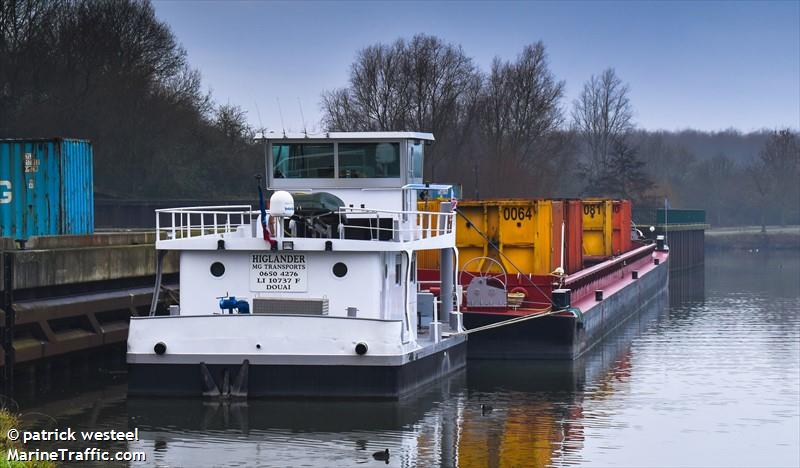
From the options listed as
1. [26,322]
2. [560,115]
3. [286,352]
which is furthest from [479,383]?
[560,115]

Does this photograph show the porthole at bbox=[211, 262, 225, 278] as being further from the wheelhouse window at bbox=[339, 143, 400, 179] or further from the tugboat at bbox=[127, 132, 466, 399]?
the wheelhouse window at bbox=[339, 143, 400, 179]

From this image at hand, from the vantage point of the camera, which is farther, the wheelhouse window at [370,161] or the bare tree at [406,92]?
the bare tree at [406,92]

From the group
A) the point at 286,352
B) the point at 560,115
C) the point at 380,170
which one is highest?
the point at 560,115

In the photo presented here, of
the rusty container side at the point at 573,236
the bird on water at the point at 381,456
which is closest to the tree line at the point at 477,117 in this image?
the rusty container side at the point at 573,236

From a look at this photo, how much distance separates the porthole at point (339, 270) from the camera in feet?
76.5

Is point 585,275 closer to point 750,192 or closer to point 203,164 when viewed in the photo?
point 203,164

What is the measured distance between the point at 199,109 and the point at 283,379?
183 feet

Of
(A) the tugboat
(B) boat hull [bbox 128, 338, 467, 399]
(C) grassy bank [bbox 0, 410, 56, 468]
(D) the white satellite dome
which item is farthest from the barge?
(C) grassy bank [bbox 0, 410, 56, 468]

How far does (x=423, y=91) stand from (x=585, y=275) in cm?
4120

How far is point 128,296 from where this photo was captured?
30.2 metres

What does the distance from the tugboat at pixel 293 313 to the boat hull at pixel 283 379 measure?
2 centimetres

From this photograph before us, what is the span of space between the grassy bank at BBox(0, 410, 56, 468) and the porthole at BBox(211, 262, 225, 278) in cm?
438

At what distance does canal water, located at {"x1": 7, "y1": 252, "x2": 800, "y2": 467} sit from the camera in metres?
20.6

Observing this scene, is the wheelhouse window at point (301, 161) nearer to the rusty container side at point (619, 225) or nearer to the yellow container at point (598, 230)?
the yellow container at point (598, 230)
